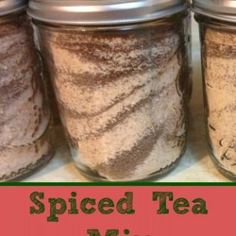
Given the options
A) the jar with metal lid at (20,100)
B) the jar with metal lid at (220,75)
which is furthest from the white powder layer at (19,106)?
the jar with metal lid at (220,75)

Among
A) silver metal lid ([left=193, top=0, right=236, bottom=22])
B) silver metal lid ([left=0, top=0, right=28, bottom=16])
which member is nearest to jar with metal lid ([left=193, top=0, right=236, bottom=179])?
silver metal lid ([left=193, top=0, right=236, bottom=22])

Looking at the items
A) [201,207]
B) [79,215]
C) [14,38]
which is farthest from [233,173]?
[14,38]

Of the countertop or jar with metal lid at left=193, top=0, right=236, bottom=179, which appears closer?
jar with metal lid at left=193, top=0, right=236, bottom=179

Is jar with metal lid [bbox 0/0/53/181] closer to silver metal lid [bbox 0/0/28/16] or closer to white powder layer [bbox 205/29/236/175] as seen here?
silver metal lid [bbox 0/0/28/16]

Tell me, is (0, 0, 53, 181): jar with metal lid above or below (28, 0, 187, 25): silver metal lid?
below

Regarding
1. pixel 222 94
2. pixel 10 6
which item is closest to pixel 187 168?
pixel 222 94

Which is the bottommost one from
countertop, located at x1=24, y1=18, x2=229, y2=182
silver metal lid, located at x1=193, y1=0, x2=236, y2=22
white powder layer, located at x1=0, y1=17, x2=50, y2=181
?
countertop, located at x1=24, y1=18, x2=229, y2=182

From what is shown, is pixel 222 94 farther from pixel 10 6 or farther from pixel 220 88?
pixel 10 6

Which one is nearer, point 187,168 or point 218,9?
point 218,9
